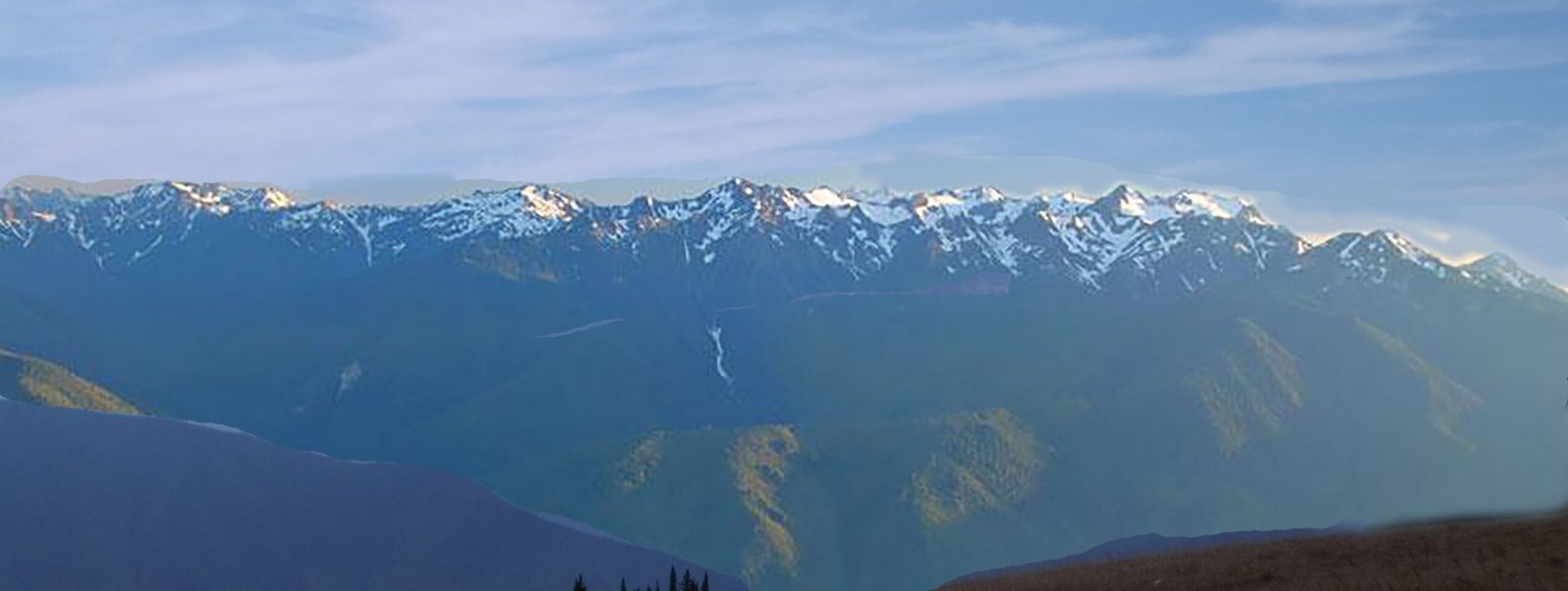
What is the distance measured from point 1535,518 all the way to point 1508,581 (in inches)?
779

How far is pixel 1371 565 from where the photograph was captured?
79250 mm

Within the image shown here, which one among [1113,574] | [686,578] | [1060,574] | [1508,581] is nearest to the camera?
[1508,581]

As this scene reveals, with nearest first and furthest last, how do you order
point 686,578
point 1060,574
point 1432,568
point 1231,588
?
point 1432,568, point 1231,588, point 1060,574, point 686,578

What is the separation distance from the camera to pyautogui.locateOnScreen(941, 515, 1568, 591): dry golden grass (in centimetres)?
7125

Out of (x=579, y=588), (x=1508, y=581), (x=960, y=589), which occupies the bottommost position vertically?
(x=579, y=588)

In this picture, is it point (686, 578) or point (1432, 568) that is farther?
point (686, 578)

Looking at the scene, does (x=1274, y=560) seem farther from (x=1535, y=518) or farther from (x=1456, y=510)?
(x=1456, y=510)

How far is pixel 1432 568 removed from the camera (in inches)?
2923

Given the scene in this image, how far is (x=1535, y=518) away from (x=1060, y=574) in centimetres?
2137

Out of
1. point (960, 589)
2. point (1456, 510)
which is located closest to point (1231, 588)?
point (960, 589)

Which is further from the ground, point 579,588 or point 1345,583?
point 1345,583

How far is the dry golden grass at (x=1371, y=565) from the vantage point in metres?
71.2

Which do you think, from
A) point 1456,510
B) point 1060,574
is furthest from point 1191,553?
point 1456,510

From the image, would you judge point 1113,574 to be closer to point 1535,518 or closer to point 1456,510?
point 1535,518
